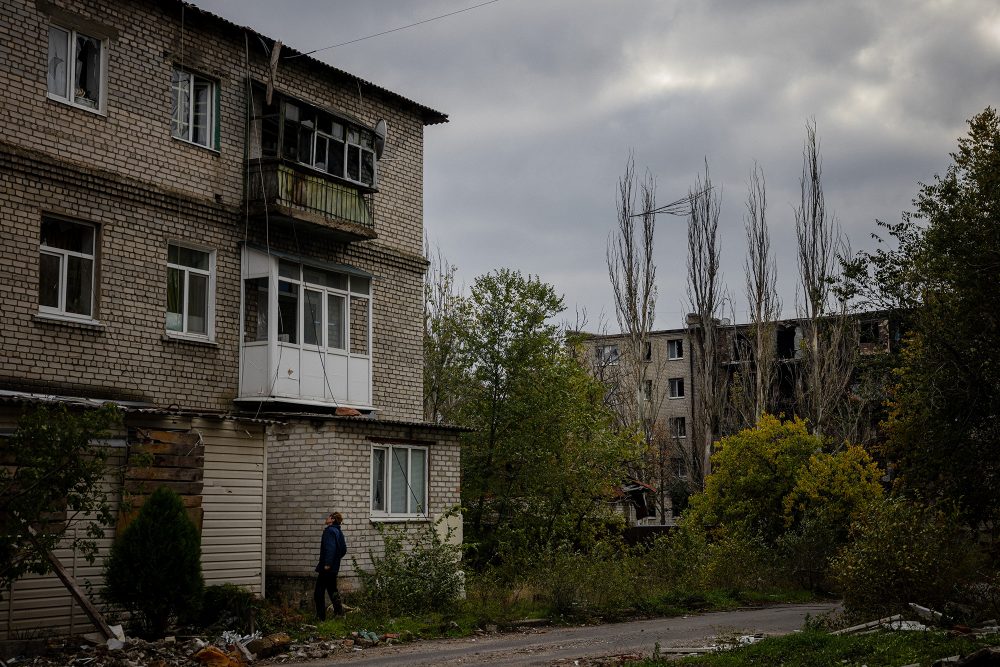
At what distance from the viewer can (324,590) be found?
16953 mm

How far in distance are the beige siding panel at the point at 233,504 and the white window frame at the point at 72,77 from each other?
19.6ft

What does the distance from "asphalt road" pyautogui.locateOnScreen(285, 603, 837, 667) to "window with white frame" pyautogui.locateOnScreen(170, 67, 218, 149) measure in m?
10.6

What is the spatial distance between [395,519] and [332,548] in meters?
3.17

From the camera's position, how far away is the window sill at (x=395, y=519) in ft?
63.5

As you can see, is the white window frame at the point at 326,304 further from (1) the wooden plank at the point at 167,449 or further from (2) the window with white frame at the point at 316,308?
(1) the wooden plank at the point at 167,449

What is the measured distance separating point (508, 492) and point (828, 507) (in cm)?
759

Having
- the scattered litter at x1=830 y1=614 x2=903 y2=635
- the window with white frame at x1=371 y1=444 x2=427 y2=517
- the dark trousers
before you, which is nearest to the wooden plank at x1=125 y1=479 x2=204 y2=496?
the dark trousers

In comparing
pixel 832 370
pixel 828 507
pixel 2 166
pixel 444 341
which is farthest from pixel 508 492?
pixel 832 370

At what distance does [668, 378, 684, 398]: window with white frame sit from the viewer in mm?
60719

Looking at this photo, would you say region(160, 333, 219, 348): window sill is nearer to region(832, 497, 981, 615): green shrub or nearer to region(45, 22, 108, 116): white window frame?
region(45, 22, 108, 116): white window frame

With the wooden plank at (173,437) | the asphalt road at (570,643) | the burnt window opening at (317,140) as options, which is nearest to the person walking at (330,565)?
the asphalt road at (570,643)

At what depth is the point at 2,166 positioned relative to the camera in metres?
16.7

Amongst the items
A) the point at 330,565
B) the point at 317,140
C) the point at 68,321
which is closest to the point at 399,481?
the point at 330,565

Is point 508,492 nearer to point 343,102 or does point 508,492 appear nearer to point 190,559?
point 343,102
